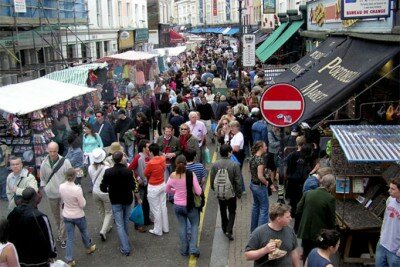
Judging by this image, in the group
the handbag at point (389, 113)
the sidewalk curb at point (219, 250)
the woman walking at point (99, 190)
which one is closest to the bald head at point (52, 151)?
the woman walking at point (99, 190)

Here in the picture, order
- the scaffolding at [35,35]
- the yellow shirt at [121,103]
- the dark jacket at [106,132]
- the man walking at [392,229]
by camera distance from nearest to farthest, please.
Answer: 1. the man walking at [392,229]
2. the dark jacket at [106,132]
3. the scaffolding at [35,35]
4. the yellow shirt at [121,103]

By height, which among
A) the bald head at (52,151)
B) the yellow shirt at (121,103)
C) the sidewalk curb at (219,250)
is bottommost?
the sidewalk curb at (219,250)

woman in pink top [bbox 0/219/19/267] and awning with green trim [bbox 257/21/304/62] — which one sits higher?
awning with green trim [bbox 257/21/304/62]

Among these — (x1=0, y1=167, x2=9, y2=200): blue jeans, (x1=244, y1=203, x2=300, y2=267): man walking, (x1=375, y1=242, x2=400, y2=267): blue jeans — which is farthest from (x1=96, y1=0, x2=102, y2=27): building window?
(x1=244, y1=203, x2=300, y2=267): man walking

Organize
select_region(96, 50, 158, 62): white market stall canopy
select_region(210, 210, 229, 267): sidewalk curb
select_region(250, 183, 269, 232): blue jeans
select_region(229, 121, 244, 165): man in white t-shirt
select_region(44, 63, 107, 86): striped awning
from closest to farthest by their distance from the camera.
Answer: select_region(210, 210, 229, 267): sidewalk curb, select_region(250, 183, 269, 232): blue jeans, select_region(229, 121, 244, 165): man in white t-shirt, select_region(44, 63, 107, 86): striped awning, select_region(96, 50, 158, 62): white market stall canopy

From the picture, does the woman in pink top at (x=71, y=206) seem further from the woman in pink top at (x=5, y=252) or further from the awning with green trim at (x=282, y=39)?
the awning with green trim at (x=282, y=39)

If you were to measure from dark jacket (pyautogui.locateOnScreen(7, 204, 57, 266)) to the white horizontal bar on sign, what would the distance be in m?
3.24

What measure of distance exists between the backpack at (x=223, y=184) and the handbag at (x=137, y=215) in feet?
5.21

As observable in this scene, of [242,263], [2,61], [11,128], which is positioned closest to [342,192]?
[242,263]

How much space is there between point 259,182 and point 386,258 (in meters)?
2.55

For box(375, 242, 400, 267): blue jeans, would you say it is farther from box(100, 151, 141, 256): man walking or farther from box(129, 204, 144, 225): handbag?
box(129, 204, 144, 225): handbag

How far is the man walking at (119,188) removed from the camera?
26.4ft

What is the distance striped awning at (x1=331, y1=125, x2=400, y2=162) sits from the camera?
6461 millimetres

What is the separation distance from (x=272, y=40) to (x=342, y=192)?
18593 mm
